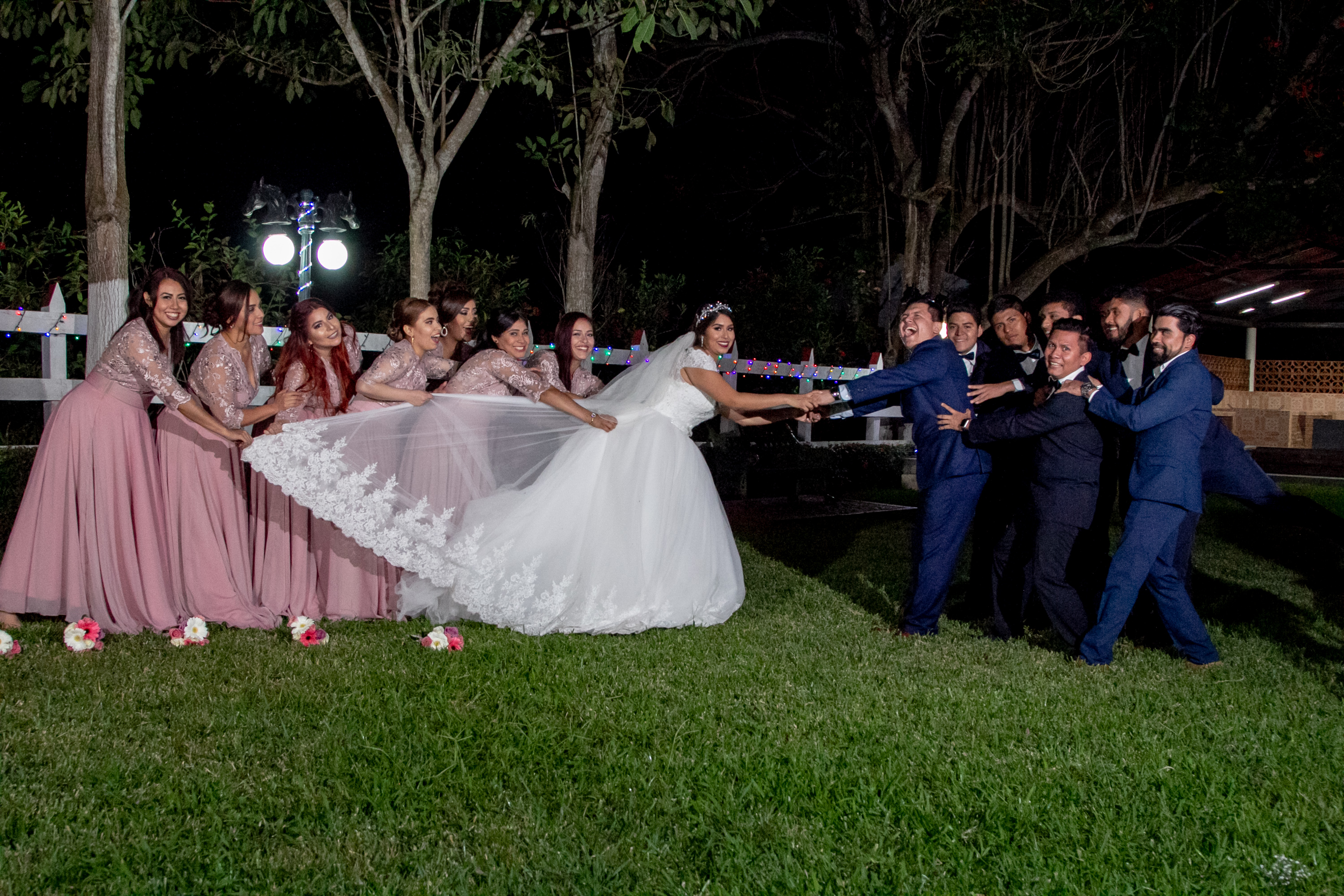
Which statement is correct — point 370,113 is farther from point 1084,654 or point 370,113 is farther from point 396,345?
point 1084,654

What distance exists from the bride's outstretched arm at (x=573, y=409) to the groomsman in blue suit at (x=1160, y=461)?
8.44 ft

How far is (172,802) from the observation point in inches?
137

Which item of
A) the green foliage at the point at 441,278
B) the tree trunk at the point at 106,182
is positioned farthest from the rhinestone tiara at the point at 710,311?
the green foliage at the point at 441,278

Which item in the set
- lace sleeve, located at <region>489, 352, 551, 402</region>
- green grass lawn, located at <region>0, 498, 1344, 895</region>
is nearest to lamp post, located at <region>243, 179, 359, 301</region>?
lace sleeve, located at <region>489, 352, 551, 402</region>

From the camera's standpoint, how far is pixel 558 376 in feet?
22.5

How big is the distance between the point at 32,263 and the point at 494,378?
21.5 feet

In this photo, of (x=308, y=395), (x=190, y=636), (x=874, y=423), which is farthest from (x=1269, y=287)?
(x=190, y=636)

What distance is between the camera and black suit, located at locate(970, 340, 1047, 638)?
6.00 meters

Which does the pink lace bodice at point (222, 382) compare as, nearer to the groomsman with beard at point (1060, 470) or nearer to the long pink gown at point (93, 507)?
the long pink gown at point (93, 507)

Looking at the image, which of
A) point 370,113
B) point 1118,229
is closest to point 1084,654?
point 1118,229

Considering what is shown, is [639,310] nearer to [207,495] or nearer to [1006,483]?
[1006,483]

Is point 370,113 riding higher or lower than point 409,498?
higher

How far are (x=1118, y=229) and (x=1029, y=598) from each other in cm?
1246

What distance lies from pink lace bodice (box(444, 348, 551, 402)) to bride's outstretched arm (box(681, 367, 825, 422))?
0.90 meters
